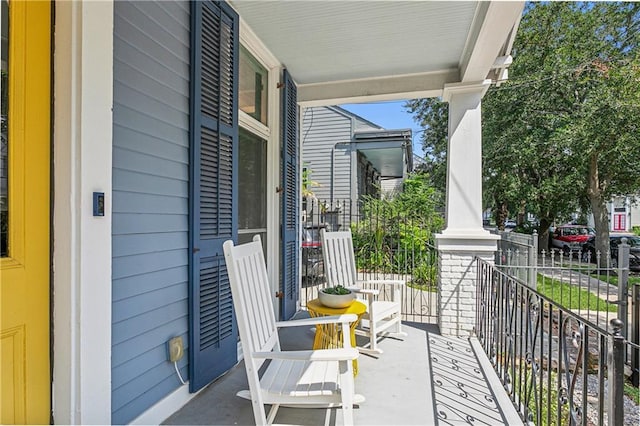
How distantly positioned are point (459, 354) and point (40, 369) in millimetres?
2902

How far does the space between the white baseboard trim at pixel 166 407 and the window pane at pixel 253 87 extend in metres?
2.24

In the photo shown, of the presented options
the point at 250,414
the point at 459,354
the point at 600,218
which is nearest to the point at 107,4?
the point at 250,414

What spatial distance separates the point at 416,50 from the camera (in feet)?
10.6

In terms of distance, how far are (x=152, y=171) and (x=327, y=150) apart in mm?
8212

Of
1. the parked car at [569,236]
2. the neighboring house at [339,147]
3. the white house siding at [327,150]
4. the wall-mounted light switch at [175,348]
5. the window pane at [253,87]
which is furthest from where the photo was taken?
the parked car at [569,236]

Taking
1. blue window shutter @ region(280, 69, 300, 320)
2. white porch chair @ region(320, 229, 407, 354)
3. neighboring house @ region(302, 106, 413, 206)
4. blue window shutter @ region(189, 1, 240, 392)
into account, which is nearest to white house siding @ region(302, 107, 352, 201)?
neighboring house @ region(302, 106, 413, 206)

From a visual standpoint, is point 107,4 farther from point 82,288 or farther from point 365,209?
point 365,209

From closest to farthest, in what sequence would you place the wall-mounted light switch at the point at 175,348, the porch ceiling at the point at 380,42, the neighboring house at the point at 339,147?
the wall-mounted light switch at the point at 175,348 < the porch ceiling at the point at 380,42 < the neighboring house at the point at 339,147

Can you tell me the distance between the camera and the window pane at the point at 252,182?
9.97 feet

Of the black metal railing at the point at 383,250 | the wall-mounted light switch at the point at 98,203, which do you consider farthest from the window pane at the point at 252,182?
the black metal railing at the point at 383,250

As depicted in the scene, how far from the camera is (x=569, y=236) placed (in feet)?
43.8

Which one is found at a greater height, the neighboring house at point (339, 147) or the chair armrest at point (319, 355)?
the neighboring house at point (339, 147)

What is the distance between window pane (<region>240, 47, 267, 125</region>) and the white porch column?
1893 mm

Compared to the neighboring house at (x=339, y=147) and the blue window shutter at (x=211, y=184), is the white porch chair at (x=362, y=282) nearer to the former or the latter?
the blue window shutter at (x=211, y=184)
